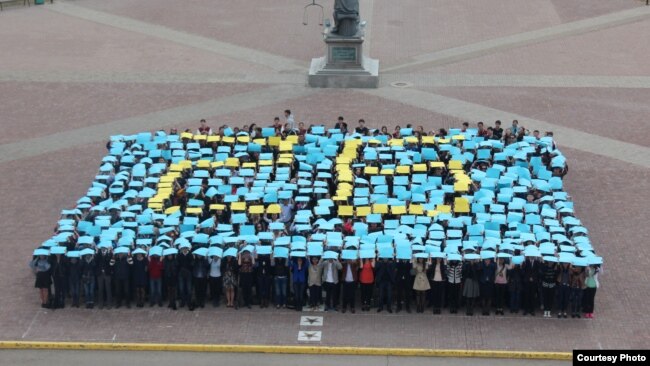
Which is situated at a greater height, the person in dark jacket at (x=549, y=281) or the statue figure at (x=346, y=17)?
the statue figure at (x=346, y=17)

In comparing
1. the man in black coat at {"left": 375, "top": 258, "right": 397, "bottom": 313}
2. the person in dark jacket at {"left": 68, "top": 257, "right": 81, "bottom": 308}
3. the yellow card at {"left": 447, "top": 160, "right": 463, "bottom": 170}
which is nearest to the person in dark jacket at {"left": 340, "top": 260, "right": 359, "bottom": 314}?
the man in black coat at {"left": 375, "top": 258, "right": 397, "bottom": 313}

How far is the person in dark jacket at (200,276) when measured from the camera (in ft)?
78.6

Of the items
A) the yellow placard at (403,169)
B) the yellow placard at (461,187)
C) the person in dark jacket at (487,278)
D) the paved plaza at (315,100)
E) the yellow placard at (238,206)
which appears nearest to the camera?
the paved plaza at (315,100)

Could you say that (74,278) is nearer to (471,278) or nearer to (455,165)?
(471,278)

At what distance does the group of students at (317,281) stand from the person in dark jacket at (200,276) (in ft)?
0.07

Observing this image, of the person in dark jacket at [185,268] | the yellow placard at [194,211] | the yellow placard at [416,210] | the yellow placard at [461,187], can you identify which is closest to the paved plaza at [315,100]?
the person in dark jacket at [185,268]

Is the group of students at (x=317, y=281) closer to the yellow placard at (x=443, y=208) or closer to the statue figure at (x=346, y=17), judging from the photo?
the yellow placard at (x=443, y=208)

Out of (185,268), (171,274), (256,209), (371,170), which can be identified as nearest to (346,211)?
(256,209)

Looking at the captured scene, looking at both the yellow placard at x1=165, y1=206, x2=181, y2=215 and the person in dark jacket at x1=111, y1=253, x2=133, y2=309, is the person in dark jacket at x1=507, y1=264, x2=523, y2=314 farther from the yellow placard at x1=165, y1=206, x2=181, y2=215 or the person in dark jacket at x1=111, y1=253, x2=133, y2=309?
the person in dark jacket at x1=111, y1=253, x2=133, y2=309

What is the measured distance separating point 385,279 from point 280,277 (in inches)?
84.5

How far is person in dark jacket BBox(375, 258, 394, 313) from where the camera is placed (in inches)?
938

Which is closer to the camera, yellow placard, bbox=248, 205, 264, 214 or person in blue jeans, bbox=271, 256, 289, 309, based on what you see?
person in blue jeans, bbox=271, 256, 289, 309

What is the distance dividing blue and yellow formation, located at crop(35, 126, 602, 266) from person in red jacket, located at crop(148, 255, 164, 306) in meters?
0.23

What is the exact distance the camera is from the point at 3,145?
112 ft
